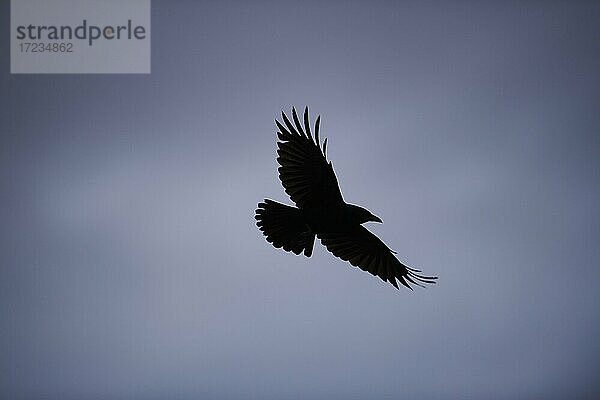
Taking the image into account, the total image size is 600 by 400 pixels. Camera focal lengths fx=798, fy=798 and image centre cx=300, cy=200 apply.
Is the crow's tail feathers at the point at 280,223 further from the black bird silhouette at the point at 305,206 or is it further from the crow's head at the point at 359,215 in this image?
the crow's head at the point at 359,215

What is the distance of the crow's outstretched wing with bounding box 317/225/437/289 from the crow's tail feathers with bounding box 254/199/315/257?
226 mm

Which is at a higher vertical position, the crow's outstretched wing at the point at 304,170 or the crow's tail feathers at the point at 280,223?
the crow's outstretched wing at the point at 304,170

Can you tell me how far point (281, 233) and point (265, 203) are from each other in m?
0.16

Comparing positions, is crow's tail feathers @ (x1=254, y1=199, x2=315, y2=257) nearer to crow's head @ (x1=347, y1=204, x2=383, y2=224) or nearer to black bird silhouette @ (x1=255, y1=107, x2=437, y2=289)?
black bird silhouette @ (x1=255, y1=107, x2=437, y2=289)

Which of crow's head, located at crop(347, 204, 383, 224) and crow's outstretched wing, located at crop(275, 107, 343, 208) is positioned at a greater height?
crow's outstretched wing, located at crop(275, 107, 343, 208)

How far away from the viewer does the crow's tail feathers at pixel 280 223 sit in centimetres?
371

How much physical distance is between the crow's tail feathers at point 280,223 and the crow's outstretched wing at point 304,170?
2.8 inches

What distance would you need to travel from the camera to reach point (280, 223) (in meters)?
3.73

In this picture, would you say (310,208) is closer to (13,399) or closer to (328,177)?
(328,177)

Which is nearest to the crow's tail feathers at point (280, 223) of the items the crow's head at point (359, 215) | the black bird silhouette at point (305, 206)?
the black bird silhouette at point (305, 206)

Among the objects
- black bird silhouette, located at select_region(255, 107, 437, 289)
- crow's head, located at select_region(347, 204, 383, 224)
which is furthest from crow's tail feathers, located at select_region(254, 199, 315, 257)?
crow's head, located at select_region(347, 204, 383, 224)

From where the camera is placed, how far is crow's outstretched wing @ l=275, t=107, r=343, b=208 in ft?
11.6

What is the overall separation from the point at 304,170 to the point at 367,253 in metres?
Result: 0.69

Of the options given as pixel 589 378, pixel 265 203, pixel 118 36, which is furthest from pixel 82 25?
pixel 589 378
